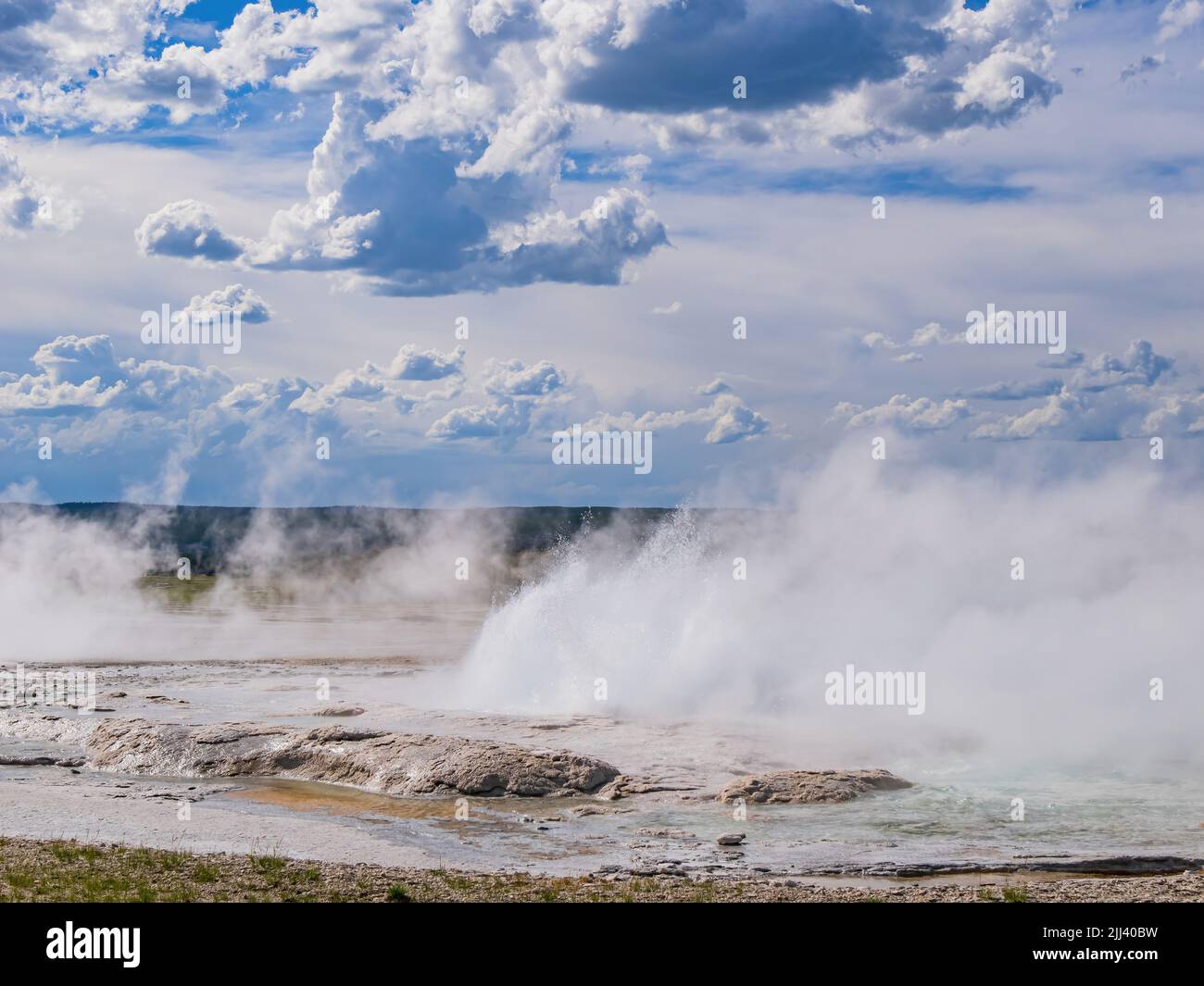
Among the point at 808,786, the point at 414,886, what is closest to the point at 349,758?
the point at 808,786

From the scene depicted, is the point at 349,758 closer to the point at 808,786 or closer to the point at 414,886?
the point at 808,786

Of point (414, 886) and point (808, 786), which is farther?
point (808, 786)

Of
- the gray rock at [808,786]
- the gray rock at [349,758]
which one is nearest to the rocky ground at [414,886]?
the gray rock at [808,786]

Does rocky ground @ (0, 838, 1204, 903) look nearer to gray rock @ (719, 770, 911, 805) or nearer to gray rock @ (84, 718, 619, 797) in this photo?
gray rock @ (719, 770, 911, 805)

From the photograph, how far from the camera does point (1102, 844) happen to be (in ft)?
48.3

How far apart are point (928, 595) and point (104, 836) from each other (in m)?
20.2

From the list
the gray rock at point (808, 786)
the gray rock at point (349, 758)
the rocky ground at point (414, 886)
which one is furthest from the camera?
the gray rock at point (349, 758)

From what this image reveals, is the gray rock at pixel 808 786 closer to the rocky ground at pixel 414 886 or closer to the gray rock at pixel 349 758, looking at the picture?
the gray rock at pixel 349 758

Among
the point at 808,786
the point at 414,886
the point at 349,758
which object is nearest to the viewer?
the point at 414,886

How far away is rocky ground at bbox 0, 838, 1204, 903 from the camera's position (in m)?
11.6

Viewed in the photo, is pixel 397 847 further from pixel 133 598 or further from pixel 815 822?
pixel 133 598

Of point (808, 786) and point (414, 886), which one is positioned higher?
point (414, 886)

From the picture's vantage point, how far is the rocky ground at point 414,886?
11555 mm

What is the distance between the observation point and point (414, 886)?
1212 centimetres
